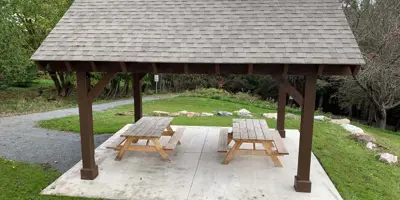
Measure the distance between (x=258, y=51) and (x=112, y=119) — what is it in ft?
22.6

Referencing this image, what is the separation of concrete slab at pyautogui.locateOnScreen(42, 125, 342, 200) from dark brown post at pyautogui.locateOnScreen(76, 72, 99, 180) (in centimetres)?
17

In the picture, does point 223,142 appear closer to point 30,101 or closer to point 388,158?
point 388,158

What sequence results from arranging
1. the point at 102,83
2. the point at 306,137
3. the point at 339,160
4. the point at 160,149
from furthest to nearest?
the point at 339,160
the point at 160,149
the point at 102,83
the point at 306,137

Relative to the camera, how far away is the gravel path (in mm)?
6008

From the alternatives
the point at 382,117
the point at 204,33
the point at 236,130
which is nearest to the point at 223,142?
the point at 236,130

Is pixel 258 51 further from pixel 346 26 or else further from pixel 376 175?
pixel 376 175

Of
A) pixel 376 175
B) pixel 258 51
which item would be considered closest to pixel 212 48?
pixel 258 51

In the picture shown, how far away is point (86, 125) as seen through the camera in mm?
4957

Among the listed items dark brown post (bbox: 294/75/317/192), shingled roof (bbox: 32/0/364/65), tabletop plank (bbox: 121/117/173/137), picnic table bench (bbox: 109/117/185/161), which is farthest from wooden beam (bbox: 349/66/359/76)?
tabletop plank (bbox: 121/117/173/137)

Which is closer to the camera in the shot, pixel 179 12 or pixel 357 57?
pixel 357 57

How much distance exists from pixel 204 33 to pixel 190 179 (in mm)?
2515

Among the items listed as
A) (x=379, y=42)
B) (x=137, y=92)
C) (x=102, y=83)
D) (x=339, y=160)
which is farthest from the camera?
(x=379, y=42)

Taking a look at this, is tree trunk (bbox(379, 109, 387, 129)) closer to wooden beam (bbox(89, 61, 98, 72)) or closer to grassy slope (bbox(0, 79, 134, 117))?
wooden beam (bbox(89, 61, 98, 72))

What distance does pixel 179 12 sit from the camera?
5.56 m
